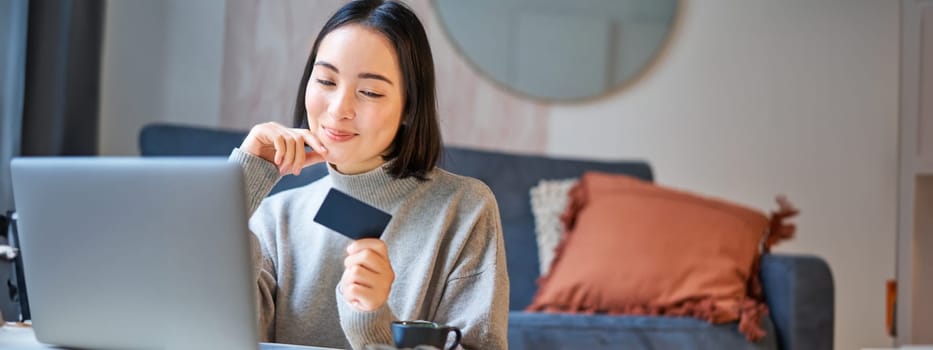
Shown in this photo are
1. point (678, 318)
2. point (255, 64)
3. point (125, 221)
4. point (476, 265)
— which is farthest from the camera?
point (255, 64)

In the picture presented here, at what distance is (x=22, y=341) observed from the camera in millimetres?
1036

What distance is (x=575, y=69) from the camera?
10.8ft

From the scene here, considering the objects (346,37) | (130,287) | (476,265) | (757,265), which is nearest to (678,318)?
(757,265)

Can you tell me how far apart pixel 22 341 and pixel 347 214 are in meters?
0.36

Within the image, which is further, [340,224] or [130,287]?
[340,224]

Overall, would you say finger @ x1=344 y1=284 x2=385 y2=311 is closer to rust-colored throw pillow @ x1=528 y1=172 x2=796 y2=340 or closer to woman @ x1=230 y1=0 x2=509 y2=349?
woman @ x1=230 y1=0 x2=509 y2=349

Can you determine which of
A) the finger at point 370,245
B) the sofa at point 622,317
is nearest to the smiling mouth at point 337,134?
the finger at point 370,245

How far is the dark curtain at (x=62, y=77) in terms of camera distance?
2.42 m

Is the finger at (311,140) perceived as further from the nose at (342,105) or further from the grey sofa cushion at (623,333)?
the grey sofa cushion at (623,333)

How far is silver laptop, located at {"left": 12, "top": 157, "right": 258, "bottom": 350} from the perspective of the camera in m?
0.85

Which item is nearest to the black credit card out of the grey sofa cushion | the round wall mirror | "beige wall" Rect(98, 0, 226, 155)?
the grey sofa cushion

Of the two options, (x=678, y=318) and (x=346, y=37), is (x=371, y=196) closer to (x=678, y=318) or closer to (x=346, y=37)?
(x=346, y=37)

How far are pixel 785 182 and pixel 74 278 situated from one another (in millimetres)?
2835

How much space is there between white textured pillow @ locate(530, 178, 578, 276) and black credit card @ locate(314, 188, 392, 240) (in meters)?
1.53
